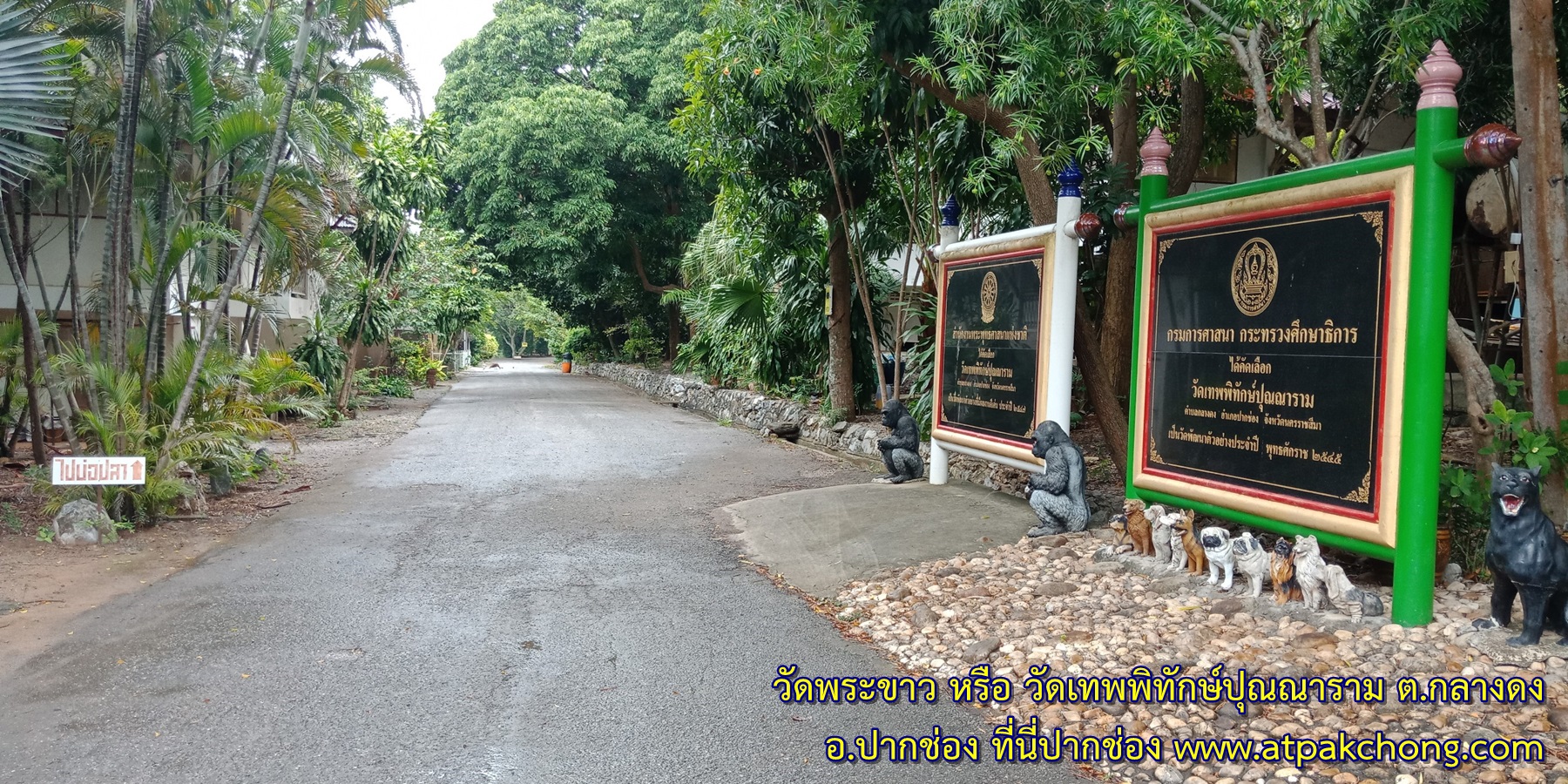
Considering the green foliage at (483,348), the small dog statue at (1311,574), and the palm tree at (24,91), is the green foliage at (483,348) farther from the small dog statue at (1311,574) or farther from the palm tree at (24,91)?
the small dog statue at (1311,574)

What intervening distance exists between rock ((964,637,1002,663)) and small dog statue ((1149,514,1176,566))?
1.39m

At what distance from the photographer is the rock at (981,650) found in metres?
5.16

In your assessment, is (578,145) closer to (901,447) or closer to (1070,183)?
(901,447)

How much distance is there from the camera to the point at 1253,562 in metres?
5.29

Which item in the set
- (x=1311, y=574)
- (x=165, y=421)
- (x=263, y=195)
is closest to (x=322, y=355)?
(x=165, y=421)

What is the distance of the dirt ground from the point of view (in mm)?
5945

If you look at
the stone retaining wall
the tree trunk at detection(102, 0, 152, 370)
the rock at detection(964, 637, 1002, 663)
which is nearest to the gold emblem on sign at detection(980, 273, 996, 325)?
the stone retaining wall

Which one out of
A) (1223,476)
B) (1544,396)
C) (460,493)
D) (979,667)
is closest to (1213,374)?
(1223,476)

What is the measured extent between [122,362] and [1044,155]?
7778mm

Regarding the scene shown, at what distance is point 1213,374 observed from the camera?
5879 millimetres

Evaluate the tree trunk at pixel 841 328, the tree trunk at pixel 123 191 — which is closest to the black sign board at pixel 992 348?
the tree trunk at pixel 841 328

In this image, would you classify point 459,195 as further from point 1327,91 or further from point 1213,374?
point 1213,374

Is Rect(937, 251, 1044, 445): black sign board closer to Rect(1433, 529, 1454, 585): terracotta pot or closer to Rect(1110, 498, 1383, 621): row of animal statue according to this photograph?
Rect(1110, 498, 1383, 621): row of animal statue

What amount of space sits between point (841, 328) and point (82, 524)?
9.50 m
